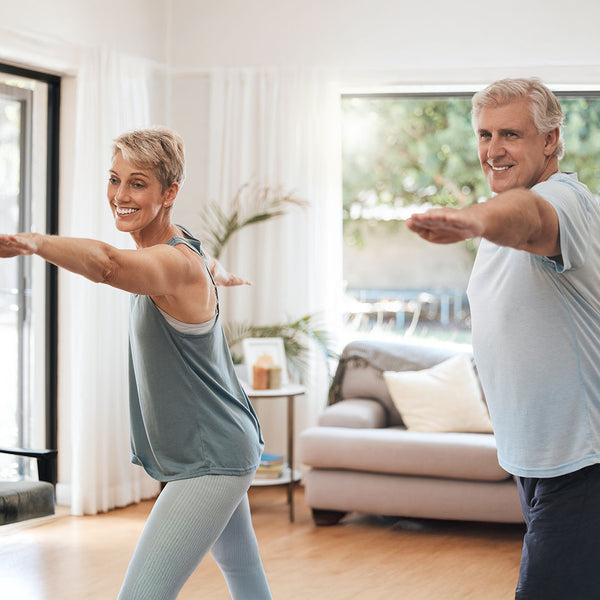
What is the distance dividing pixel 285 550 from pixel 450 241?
9.74 ft

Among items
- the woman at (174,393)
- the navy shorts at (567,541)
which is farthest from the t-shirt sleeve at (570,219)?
the woman at (174,393)

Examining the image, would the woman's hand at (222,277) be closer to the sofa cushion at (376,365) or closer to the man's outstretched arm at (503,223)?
the man's outstretched arm at (503,223)

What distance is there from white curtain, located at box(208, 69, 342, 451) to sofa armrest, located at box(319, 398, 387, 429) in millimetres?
524

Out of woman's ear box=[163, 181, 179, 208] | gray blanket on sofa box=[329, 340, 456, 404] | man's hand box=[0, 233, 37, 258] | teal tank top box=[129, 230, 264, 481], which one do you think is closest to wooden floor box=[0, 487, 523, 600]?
gray blanket on sofa box=[329, 340, 456, 404]

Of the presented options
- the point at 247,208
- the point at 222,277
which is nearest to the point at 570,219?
the point at 222,277

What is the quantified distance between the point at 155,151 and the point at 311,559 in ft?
8.12

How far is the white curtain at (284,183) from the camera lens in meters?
5.09

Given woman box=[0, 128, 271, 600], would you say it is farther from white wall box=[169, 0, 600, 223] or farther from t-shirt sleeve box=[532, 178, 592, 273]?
white wall box=[169, 0, 600, 223]

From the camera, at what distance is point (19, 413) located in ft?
15.0

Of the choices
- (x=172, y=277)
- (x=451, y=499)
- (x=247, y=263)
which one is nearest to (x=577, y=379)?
(x=172, y=277)

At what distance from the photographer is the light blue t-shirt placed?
1502 mm

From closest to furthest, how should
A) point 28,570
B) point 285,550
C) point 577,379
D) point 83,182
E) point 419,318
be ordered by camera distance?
point 577,379 < point 28,570 < point 285,550 < point 83,182 < point 419,318

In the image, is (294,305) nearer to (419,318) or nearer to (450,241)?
(419,318)

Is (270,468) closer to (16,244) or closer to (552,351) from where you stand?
(552,351)
